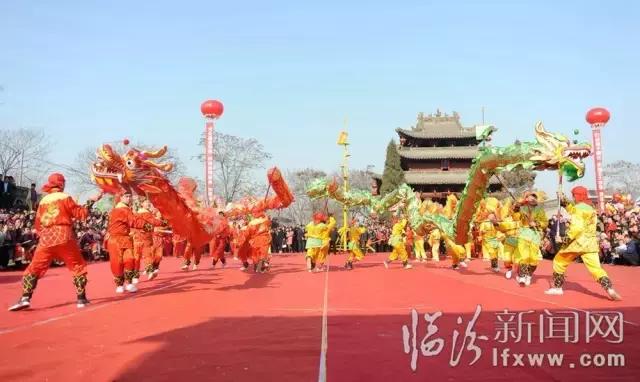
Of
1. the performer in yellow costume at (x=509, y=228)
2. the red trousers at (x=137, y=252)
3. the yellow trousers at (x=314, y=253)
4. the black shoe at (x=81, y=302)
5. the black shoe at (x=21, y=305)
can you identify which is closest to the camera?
the black shoe at (x=21, y=305)

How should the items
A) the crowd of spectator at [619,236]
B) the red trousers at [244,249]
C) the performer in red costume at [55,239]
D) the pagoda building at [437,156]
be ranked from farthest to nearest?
the pagoda building at [437,156] < the crowd of spectator at [619,236] < the red trousers at [244,249] < the performer in red costume at [55,239]

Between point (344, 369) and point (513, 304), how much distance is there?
394 centimetres

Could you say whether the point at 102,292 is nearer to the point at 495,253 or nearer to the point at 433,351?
the point at 433,351

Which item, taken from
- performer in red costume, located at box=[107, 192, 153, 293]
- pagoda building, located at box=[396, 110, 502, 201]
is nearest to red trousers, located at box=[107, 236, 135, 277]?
performer in red costume, located at box=[107, 192, 153, 293]

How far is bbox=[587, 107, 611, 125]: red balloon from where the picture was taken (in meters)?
22.6

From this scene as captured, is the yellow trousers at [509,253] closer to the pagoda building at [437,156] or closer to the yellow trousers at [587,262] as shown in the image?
the yellow trousers at [587,262]

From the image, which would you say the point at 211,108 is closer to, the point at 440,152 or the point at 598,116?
the point at 598,116

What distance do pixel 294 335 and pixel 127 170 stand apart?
379 centimetres

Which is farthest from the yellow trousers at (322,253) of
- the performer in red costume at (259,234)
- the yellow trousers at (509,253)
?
the yellow trousers at (509,253)

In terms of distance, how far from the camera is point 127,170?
→ 705 cm

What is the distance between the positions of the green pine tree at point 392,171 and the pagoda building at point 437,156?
92cm

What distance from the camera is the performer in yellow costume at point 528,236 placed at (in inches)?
356

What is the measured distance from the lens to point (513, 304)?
6598 mm

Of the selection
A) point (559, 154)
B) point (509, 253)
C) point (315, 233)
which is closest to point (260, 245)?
point (315, 233)
